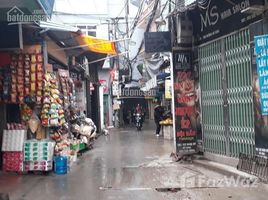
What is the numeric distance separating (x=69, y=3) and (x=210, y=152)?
2194 cm

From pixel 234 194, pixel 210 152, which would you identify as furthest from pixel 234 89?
pixel 234 194

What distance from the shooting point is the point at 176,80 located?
11.3 metres

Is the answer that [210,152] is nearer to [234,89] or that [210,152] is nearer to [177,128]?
[177,128]

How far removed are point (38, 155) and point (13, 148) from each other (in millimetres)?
590

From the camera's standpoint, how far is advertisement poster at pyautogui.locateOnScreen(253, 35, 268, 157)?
23.7ft

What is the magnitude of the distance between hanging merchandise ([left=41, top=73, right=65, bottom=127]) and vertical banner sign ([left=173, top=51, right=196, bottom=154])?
10.0 feet

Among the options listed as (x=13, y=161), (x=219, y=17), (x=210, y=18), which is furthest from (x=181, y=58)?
(x=13, y=161)

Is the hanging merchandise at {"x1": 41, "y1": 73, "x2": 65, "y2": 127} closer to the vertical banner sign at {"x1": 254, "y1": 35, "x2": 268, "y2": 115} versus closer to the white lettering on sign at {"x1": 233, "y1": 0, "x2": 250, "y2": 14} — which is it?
the white lettering on sign at {"x1": 233, "y1": 0, "x2": 250, "y2": 14}

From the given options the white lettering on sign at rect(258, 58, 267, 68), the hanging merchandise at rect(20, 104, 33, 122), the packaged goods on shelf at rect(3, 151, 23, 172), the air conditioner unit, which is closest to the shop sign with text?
the air conditioner unit

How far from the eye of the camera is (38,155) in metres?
9.97

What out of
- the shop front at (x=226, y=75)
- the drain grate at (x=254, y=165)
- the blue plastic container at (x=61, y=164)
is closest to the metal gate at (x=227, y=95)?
the shop front at (x=226, y=75)

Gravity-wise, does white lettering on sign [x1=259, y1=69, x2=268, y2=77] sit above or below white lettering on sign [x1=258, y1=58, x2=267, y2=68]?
below

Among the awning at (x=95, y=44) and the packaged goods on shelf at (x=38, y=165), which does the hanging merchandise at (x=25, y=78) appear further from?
the awning at (x=95, y=44)

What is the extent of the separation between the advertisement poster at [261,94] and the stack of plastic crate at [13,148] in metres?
5.27
